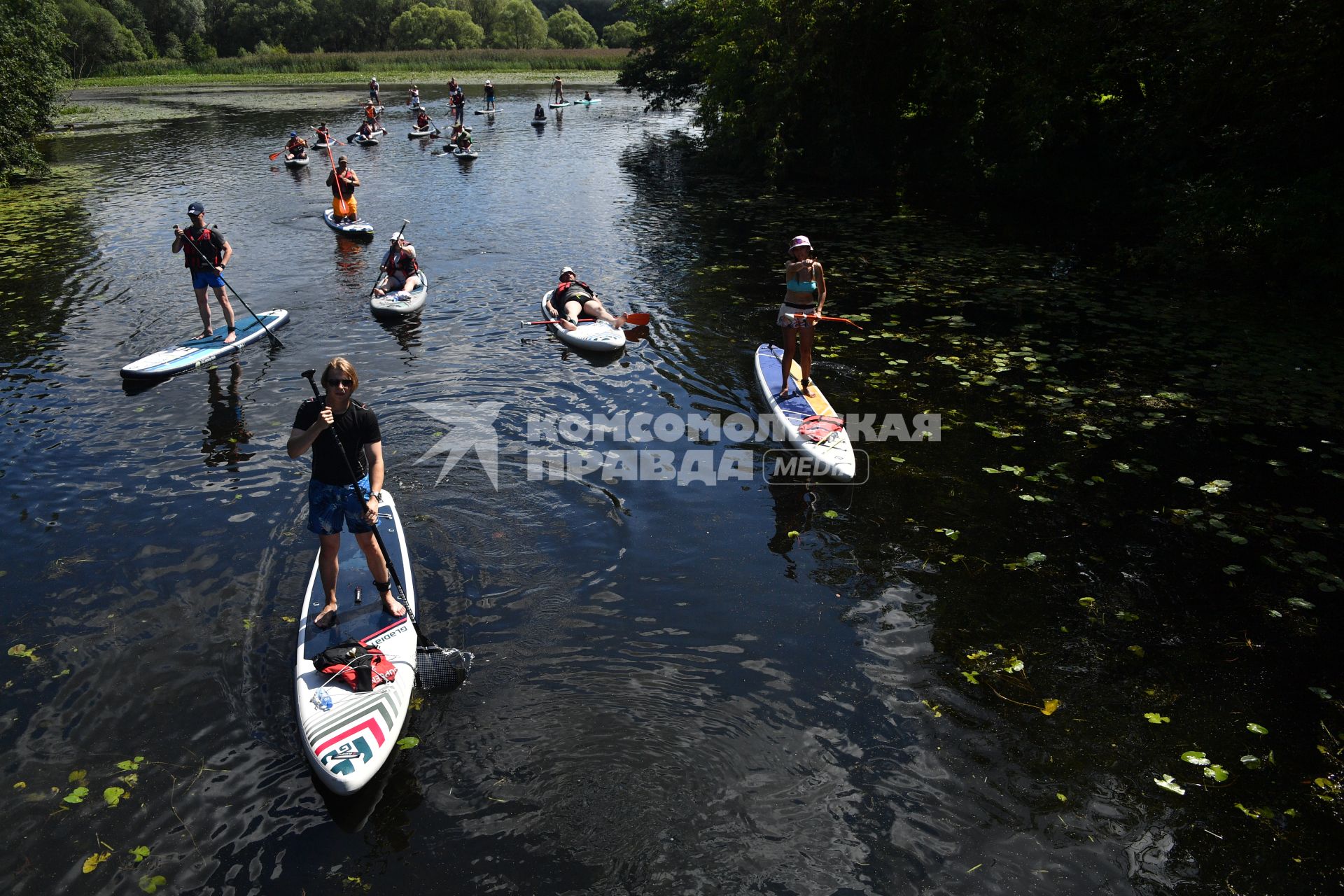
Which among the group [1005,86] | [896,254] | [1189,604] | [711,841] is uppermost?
[1005,86]

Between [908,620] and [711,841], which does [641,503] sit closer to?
[908,620]

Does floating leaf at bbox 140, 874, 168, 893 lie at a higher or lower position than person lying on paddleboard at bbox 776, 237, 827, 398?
lower

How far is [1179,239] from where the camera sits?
18.8 m

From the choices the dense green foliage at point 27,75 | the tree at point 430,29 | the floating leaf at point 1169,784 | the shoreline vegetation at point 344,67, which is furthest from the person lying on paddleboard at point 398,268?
the tree at point 430,29

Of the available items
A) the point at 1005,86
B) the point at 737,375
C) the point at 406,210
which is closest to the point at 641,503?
the point at 737,375

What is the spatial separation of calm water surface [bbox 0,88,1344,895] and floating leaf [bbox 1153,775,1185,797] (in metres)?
0.09

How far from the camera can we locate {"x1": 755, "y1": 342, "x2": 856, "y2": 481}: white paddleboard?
10766mm

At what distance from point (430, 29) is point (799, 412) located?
123 metres

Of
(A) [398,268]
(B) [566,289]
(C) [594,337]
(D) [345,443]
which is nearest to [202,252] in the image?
(A) [398,268]

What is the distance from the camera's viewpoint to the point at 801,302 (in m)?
12.1

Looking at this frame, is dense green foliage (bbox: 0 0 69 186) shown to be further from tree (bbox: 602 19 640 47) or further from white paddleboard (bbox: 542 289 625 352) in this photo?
tree (bbox: 602 19 640 47)

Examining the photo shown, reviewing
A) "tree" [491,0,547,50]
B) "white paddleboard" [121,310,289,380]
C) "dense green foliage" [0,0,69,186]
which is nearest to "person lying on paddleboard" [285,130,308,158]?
"dense green foliage" [0,0,69,186]

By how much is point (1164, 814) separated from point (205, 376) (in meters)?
15.1

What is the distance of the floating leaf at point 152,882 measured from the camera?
546 cm
